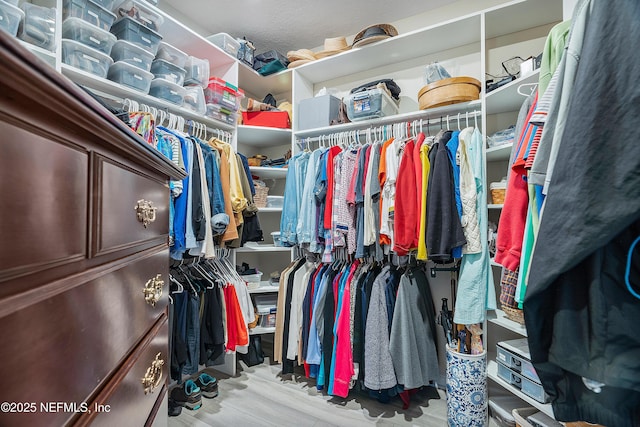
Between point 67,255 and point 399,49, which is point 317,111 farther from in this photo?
point 67,255

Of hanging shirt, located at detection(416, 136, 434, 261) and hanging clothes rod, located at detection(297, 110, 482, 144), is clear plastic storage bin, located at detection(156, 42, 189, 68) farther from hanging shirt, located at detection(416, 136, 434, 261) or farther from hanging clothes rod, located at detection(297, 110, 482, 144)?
hanging shirt, located at detection(416, 136, 434, 261)

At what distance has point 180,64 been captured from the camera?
188 centimetres

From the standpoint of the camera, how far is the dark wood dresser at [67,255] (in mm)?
297

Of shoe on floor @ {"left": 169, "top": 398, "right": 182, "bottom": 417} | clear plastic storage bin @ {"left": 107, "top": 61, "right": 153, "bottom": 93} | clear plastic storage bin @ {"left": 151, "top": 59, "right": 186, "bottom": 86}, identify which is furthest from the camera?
clear plastic storage bin @ {"left": 151, "top": 59, "right": 186, "bottom": 86}

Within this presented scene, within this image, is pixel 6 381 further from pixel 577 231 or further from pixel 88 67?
pixel 88 67

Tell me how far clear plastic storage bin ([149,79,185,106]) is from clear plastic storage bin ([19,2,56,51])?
0.50 metres

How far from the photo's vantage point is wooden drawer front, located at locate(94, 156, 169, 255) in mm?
478

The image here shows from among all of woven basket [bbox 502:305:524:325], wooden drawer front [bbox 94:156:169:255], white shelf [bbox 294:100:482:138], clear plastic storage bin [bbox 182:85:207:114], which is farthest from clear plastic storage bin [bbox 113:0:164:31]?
woven basket [bbox 502:305:524:325]

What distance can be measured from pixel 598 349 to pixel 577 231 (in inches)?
8.7

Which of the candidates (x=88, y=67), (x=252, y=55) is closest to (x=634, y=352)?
(x=88, y=67)

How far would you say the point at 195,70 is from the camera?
6.35 feet

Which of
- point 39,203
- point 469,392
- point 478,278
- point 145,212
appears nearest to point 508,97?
point 478,278

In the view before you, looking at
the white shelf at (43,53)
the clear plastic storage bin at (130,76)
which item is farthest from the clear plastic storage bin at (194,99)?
the white shelf at (43,53)

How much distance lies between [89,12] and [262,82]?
4.55 feet
